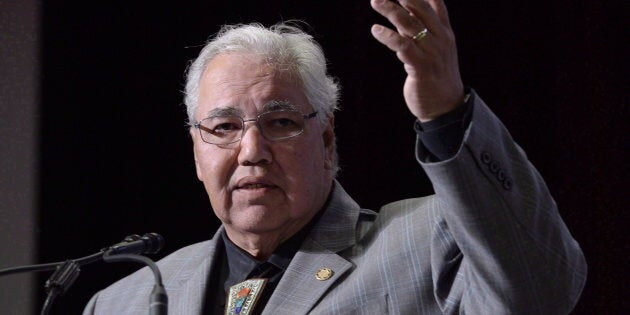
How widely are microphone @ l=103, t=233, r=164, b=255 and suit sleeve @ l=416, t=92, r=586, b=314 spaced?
63 cm

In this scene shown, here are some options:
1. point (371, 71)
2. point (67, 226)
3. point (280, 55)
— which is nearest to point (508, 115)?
point (371, 71)

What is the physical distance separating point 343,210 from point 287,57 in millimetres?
444

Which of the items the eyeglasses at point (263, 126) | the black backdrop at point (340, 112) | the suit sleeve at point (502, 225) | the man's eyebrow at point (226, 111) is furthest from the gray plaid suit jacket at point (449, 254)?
the black backdrop at point (340, 112)

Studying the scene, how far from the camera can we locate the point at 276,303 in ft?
6.91

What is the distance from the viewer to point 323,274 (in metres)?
2.13

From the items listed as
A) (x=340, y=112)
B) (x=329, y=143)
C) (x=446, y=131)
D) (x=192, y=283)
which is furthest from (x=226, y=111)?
(x=340, y=112)

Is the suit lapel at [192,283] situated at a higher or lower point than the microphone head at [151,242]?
lower

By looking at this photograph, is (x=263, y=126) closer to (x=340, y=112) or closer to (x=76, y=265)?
(x=76, y=265)

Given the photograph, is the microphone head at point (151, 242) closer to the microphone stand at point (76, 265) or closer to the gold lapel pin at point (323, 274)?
the microphone stand at point (76, 265)

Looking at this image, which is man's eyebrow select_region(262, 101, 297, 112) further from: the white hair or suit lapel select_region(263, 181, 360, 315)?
suit lapel select_region(263, 181, 360, 315)

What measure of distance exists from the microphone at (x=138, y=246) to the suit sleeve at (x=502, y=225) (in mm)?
631

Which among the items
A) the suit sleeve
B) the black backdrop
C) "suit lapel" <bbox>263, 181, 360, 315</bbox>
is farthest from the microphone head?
the black backdrop

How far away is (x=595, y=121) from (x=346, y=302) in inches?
53.5

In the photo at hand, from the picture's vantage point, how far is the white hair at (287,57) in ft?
7.88
